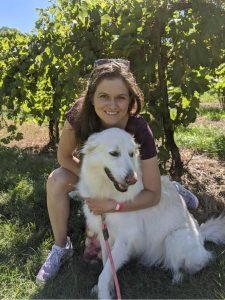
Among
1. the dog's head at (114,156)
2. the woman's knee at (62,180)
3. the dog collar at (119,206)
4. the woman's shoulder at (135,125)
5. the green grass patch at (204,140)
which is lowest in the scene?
the green grass patch at (204,140)

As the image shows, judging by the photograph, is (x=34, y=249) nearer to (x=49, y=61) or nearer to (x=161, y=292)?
(x=161, y=292)

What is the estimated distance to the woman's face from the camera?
9.31 ft

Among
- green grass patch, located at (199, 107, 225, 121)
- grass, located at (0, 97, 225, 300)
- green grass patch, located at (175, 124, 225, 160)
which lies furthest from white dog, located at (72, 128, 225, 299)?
green grass patch, located at (199, 107, 225, 121)

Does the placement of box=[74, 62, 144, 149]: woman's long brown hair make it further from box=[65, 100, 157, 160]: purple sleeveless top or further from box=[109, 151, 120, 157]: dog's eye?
box=[109, 151, 120, 157]: dog's eye

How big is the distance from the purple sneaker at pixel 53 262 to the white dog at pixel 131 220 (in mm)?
355

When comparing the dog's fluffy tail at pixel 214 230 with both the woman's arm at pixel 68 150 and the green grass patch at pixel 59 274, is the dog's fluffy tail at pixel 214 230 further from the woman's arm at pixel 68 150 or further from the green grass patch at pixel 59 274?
the woman's arm at pixel 68 150

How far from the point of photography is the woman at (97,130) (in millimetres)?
2863

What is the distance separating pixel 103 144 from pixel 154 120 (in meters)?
1.59

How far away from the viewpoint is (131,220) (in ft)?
9.73

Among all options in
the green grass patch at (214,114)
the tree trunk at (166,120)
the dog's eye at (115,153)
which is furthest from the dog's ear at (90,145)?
the green grass patch at (214,114)

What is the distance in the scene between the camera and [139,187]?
2.95 m

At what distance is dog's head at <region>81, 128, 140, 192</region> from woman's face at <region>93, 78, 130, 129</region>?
6.3 inches

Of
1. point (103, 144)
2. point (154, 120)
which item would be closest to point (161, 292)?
point (103, 144)

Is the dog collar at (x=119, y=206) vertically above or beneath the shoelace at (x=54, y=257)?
above
